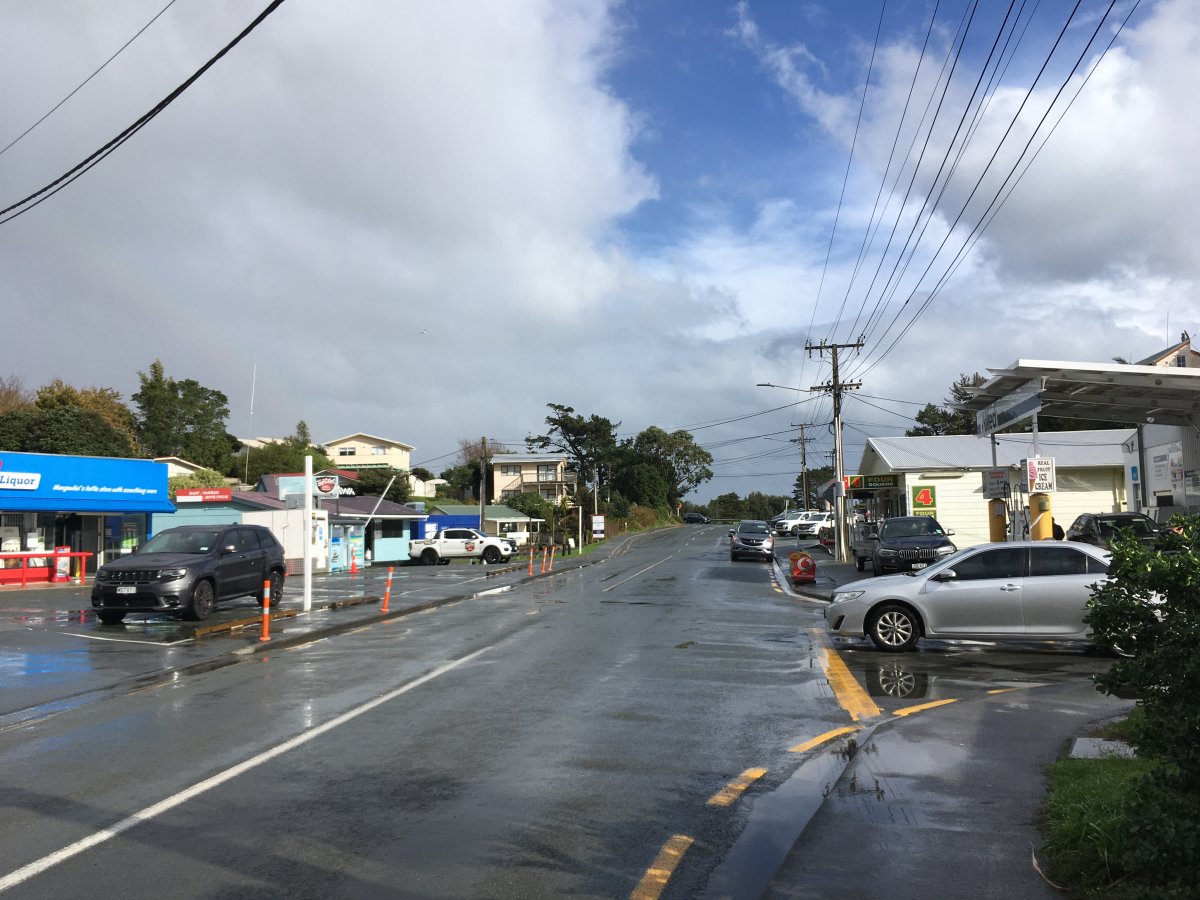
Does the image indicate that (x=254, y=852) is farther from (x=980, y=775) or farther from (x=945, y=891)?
(x=980, y=775)

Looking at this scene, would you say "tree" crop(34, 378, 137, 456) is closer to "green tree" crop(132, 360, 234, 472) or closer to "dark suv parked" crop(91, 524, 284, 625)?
"green tree" crop(132, 360, 234, 472)

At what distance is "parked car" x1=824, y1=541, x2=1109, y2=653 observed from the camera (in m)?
12.3

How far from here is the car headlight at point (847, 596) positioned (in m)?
13.3

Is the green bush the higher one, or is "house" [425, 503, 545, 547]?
"house" [425, 503, 545, 547]

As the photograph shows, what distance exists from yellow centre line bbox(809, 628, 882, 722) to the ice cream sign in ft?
87.2

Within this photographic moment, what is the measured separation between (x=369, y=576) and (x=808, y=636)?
22389 millimetres

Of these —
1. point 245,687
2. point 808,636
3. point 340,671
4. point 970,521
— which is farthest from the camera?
point 970,521

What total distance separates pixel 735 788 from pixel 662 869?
Result: 1.64m

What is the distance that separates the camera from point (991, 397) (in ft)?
67.2

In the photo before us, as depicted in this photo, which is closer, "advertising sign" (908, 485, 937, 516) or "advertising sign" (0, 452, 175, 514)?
"advertising sign" (0, 452, 175, 514)

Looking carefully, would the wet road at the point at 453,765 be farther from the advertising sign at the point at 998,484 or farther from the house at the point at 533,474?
the house at the point at 533,474

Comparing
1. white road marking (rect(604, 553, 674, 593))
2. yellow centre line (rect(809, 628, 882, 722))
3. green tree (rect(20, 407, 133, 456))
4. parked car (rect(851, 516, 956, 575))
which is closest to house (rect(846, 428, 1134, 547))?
white road marking (rect(604, 553, 674, 593))

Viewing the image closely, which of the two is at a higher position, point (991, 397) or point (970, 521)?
point (991, 397)

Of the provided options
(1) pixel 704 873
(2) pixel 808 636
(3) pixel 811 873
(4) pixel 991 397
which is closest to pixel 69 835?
(1) pixel 704 873
